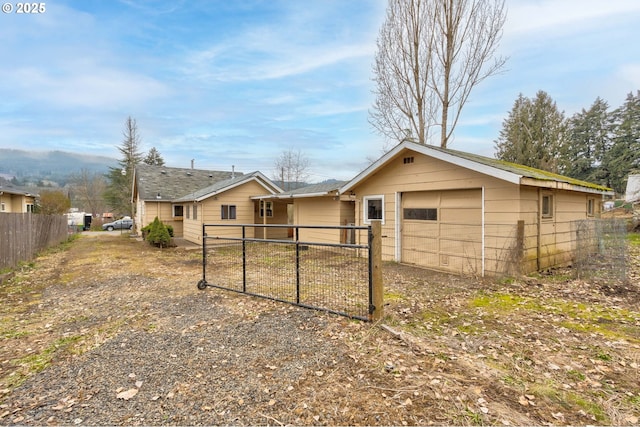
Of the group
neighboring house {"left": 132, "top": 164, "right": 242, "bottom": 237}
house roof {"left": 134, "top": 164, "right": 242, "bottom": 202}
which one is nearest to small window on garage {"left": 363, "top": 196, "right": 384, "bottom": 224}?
neighboring house {"left": 132, "top": 164, "right": 242, "bottom": 237}

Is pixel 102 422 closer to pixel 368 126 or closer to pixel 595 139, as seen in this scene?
→ pixel 368 126

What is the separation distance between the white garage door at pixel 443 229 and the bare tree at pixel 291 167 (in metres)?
26.0

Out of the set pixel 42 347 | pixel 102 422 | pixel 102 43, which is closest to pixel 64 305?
pixel 42 347

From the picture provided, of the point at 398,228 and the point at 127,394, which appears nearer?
the point at 127,394

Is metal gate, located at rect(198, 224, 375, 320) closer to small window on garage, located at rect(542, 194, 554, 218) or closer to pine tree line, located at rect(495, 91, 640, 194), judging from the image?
small window on garage, located at rect(542, 194, 554, 218)

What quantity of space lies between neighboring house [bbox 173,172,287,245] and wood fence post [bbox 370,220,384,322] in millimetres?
12371

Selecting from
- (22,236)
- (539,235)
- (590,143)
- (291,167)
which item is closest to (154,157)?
(291,167)

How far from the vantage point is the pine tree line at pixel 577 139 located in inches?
1096

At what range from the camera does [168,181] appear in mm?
20625

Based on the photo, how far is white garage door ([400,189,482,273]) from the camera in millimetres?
7188

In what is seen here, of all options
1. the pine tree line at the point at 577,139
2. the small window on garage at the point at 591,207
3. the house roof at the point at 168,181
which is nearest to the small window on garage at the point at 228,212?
the house roof at the point at 168,181

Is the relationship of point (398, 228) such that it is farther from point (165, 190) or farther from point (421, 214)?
point (165, 190)

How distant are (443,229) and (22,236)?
1299 centimetres

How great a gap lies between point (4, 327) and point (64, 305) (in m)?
1.11
